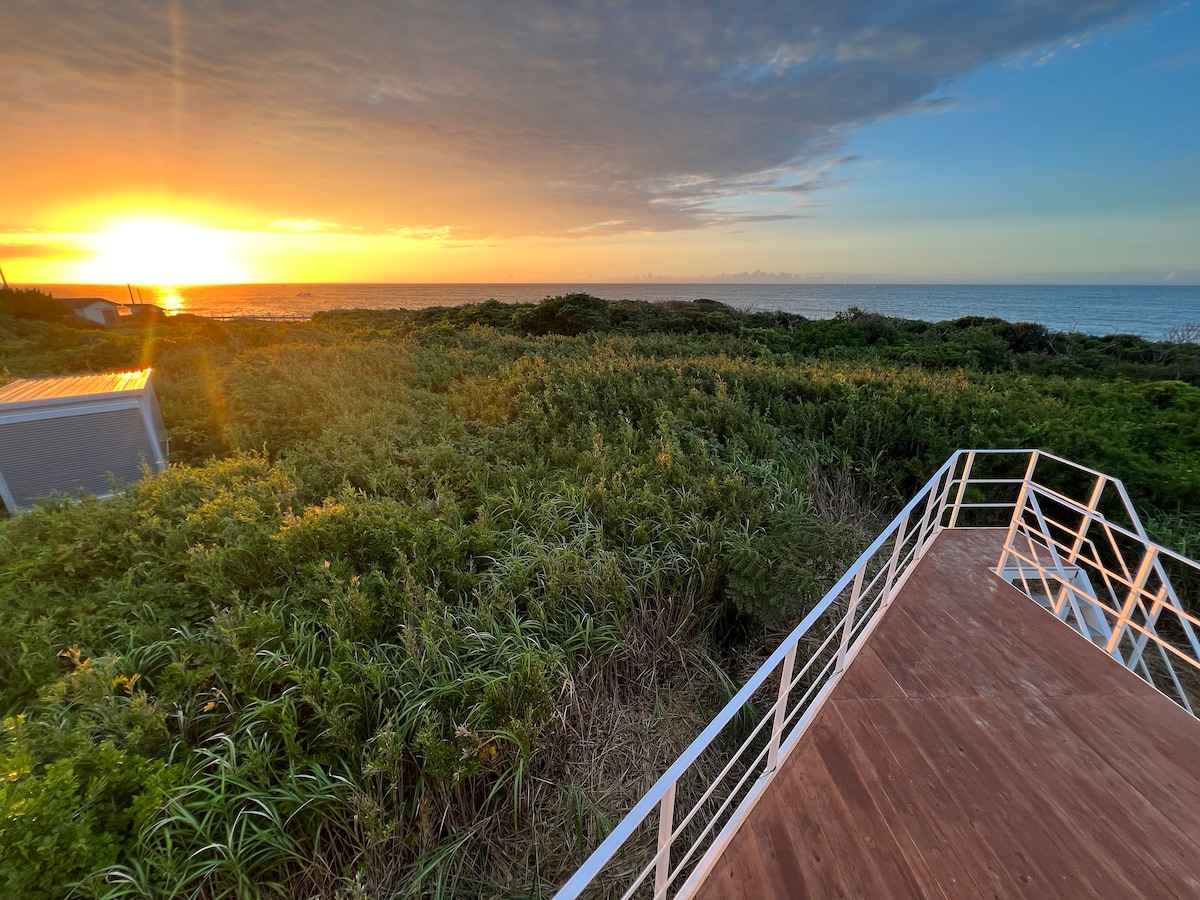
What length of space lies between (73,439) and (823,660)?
8830 mm

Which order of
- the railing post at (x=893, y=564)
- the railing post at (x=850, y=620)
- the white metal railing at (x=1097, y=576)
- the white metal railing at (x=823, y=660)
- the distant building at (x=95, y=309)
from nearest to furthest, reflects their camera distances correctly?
the white metal railing at (x=823, y=660) < the railing post at (x=850, y=620) < the railing post at (x=893, y=564) < the white metal railing at (x=1097, y=576) < the distant building at (x=95, y=309)

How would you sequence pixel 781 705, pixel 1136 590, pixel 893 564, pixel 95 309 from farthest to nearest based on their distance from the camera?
pixel 95 309 → pixel 893 564 → pixel 1136 590 → pixel 781 705

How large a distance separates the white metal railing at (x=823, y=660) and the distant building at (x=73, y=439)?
6.18m

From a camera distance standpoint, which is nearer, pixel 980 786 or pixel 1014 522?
pixel 980 786

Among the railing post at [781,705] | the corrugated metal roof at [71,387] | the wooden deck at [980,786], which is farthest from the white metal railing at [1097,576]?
the corrugated metal roof at [71,387]

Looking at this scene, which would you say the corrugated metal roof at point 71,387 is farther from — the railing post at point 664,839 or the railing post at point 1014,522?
the railing post at point 1014,522

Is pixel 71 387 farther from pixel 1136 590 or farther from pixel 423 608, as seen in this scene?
pixel 1136 590

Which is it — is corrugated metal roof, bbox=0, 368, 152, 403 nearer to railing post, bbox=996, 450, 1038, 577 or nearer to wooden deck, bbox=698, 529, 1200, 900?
wooden deck, bbox=698, 529, 1200, 900

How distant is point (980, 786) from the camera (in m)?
2.53

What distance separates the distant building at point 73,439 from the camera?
5.32 meters

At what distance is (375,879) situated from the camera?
2385 millimetres

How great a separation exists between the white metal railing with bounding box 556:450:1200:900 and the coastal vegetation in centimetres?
33

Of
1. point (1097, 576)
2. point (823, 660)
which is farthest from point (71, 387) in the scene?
point (1097, 576)

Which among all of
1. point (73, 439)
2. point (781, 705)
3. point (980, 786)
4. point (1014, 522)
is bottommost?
point (980, 786)
